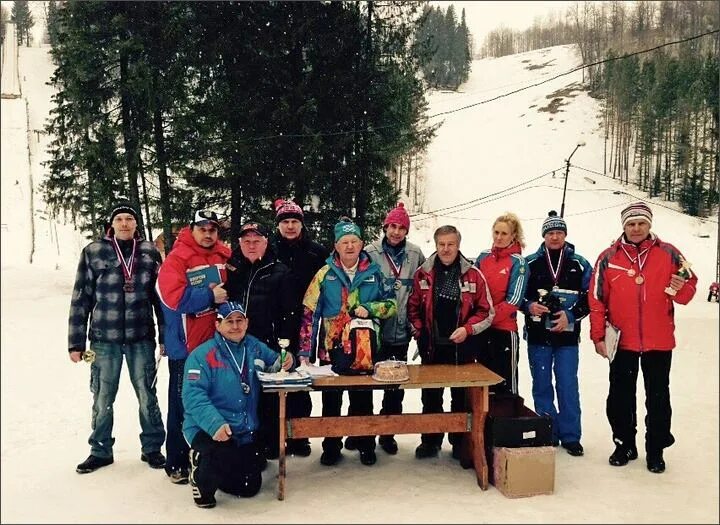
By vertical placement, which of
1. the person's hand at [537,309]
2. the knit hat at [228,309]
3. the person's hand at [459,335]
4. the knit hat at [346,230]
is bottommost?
the person's hand at [459,335]

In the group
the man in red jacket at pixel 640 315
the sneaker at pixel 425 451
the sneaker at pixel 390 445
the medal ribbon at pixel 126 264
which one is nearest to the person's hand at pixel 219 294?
the medal ribbon at pixel 126 264

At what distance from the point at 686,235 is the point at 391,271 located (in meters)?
32.6


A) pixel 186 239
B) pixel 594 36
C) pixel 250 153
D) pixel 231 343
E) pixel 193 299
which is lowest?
pixel 231 343

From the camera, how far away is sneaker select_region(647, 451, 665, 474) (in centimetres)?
458

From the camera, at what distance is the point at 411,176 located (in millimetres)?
46844

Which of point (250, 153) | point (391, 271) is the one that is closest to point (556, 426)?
point (391, 271)

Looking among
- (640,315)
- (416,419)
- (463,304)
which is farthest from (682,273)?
(416,419)

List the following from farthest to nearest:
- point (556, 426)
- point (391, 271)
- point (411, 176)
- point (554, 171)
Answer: point (411, 176)
point (554, 171)
point (556, 426)
point (391, 271)

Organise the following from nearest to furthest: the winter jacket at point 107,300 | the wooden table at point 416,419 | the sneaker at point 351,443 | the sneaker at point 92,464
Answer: the wooden table at point 416,419 → the winter jacket at point 107,300 → the sneaker at point 92,464 → the sneaker at point 351,443

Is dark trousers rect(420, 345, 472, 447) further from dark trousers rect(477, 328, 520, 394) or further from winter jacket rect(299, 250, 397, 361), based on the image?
winter jacket rect(299, 250, 397, 361)

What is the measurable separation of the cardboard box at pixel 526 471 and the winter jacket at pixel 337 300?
1.24 metres

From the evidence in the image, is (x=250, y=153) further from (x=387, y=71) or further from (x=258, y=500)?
(x=258, y=500)

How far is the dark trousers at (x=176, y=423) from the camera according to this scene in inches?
174

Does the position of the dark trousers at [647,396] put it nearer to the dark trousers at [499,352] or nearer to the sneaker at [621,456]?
the sneaker at [621,456]
